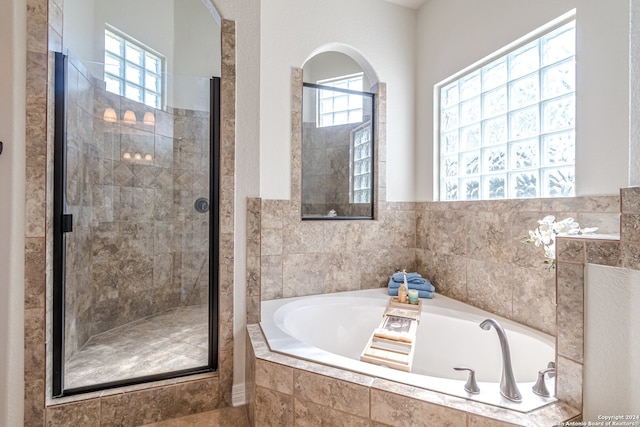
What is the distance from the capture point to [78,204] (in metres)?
1.75

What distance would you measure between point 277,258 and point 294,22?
1.88 meters

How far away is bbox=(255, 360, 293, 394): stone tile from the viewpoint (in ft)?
4.17

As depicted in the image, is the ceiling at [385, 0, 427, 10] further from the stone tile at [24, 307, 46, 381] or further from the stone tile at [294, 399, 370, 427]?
the stone tile at [24, 307, 46, 381]

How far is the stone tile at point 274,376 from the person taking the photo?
4.17ft

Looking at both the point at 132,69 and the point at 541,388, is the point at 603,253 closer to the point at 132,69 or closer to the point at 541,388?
the point at 541,388

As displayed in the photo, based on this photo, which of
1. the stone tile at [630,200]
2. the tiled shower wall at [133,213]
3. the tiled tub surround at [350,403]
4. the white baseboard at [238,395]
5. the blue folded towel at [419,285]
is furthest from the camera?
A: the blue folded towel at [419,285]

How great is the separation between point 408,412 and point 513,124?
184 centimetres

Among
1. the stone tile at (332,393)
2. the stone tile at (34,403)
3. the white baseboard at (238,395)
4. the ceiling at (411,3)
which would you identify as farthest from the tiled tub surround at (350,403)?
the ceiling at (411,3)

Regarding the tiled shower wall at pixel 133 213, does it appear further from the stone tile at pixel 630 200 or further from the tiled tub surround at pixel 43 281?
the stone tile at pixel 630 200

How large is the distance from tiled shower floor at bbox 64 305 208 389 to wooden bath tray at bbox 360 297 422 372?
3.44 ft

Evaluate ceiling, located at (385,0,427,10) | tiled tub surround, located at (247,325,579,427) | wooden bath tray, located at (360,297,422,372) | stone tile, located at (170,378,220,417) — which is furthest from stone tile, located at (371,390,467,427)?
ceiling, located at (385,0,427,10)

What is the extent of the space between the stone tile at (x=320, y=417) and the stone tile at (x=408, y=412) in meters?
0.08

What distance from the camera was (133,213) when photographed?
2229 mm

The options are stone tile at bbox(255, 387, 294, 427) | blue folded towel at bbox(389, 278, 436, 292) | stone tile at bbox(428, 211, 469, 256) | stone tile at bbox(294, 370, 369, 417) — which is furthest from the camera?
blue folded towel at bbox(389, 278, 436, 292)
